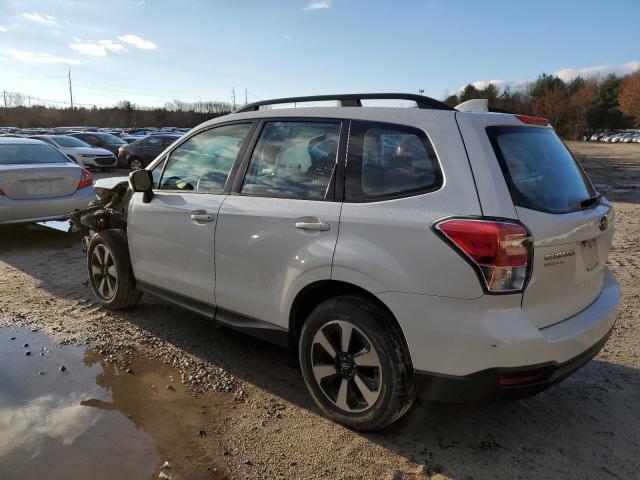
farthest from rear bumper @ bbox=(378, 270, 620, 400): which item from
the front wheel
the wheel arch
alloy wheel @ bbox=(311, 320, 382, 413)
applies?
the front wheel

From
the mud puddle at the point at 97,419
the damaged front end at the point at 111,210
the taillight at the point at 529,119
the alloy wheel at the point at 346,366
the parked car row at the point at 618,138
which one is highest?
the parked car row at the point at 618,138

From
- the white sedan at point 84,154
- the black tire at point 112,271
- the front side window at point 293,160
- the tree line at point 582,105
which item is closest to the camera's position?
the front side window at point 293,160

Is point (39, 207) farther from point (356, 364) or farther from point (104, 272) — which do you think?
point (356, 364)

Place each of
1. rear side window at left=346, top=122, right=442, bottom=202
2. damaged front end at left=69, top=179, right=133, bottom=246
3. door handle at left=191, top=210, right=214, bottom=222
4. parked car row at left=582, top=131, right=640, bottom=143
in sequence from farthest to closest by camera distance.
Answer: parked car row at left=582, top=131, right=640, bottom=143, damaged front end at left=69, top=179, right=133, bottom=246, door handle at left=191, top=210, right=214, bottom=222, rear side window at left=346, top=122, right=442, bottom=202

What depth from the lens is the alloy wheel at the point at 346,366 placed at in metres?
2.75

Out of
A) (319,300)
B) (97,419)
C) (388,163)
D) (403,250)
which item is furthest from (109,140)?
(403,250)

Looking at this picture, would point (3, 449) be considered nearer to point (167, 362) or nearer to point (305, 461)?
point (167, 362)

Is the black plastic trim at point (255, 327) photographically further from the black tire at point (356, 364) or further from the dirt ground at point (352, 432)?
the dirt ground at point (352, 432)

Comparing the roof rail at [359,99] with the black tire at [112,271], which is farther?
the black tire at [112,271]

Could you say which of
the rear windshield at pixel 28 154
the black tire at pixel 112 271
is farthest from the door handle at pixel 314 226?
the rear windshield at pixel 28 154

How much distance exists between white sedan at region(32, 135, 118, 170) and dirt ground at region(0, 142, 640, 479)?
15.4 m

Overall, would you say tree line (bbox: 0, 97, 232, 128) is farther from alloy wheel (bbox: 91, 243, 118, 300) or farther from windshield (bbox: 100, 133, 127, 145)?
alloy wheel (bbox: 91, 243, 118, 300)

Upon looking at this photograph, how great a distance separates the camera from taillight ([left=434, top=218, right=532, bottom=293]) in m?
2.31

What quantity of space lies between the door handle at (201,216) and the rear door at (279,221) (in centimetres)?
11
